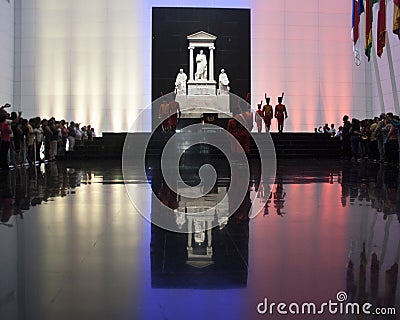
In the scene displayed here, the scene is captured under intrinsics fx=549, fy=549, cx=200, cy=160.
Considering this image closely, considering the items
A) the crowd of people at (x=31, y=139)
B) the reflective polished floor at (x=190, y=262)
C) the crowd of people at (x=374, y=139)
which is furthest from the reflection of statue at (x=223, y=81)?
the reflective polished floor at (x=190, y=262)

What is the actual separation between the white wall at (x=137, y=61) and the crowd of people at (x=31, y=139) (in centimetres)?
560

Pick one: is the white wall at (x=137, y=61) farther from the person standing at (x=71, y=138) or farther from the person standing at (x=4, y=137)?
the person standing at (x=4, y=137)

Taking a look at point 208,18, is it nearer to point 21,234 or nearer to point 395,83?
point 395,83

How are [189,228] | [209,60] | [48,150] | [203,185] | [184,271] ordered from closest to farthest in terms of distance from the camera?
[184,271] → [189,228] → [203,185] → [48,150] → [209,60]

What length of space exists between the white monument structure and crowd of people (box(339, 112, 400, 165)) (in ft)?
22.9

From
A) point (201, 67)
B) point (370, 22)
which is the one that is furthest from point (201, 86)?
point (370, 22)

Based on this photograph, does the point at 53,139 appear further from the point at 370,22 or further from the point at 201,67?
the point at 370,22

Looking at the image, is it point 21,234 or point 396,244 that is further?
point 21,234

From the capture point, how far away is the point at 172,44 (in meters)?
30.6

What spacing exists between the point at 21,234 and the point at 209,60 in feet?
84.1

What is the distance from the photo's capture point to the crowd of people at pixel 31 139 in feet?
47.8

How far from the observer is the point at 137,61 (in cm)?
3081

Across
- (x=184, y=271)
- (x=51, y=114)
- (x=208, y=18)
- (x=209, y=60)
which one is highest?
(x=208, y=18)

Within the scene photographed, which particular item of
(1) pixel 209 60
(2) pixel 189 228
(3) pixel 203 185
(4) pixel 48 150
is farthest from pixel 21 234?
(1) pixel 209 60
